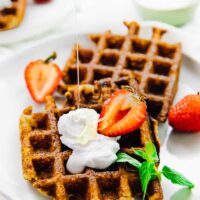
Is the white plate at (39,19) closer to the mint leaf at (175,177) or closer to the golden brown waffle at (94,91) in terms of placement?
the golden brown waffle at (94,91)

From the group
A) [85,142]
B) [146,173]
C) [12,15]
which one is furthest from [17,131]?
[12,15]

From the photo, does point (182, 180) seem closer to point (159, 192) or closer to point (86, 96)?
point (159, 192)

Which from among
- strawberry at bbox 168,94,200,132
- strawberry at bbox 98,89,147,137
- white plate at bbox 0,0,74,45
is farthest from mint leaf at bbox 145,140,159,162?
white plate at bbox 0,0,74,45

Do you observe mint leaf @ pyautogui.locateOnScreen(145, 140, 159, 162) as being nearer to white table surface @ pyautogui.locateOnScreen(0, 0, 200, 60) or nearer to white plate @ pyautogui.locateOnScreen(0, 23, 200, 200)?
white plate @ pyautogui.locateOnScreen(0, 23, 200, 200)

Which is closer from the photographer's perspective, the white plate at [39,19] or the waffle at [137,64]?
the waffle at [137,64]

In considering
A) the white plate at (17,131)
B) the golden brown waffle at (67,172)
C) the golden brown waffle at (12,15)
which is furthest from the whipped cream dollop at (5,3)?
the golden brown waffle at (67,172)

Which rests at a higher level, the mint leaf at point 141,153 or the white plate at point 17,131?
the mint leaf at point 141,153

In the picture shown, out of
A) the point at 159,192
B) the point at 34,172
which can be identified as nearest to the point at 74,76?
the point at 34,172
